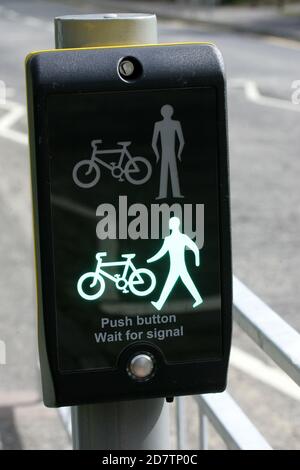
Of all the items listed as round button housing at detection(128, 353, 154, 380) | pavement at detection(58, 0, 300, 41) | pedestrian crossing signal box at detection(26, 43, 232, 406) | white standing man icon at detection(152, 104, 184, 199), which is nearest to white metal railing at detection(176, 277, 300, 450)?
pedestrian crossing signal box at detection(26, 43, 232, 406)

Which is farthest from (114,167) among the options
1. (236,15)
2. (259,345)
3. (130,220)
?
(236,15)

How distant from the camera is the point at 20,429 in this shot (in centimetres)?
504

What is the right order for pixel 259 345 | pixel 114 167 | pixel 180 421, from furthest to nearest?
pixel 180 421, pixel 259 345, pixel 114 167

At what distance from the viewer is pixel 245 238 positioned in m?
8.90

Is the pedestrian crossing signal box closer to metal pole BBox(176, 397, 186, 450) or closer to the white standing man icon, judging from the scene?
the white standing man icon

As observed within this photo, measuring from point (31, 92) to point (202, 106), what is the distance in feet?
1.03

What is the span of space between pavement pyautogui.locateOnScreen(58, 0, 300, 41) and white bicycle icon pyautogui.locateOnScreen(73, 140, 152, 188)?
79.3ft

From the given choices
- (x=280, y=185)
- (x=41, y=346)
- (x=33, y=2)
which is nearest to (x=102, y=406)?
(x=41, y=346)

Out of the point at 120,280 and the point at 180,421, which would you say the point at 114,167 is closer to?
the point at 120,280

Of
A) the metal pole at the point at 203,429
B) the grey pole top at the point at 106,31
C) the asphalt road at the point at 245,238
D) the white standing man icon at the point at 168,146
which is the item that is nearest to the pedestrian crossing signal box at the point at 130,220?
the white standing man icon at the point at 168,146

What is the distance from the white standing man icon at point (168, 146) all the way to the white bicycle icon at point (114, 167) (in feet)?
0.10

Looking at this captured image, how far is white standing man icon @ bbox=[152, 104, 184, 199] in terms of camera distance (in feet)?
6.83

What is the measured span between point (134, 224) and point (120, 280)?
0.36 feet

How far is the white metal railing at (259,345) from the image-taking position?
7.71 ft
